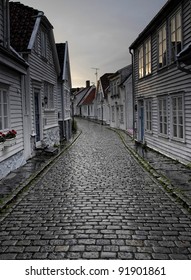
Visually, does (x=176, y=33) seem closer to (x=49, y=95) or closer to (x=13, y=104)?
(x=13, y=104)

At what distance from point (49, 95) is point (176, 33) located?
8.60m

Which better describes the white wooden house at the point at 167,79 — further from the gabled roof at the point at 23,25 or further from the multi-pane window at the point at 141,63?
the gabled roof at the point at 23,25

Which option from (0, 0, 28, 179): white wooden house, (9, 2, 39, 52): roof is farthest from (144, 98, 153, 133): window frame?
(0, 0, 28, 179): white wooden house

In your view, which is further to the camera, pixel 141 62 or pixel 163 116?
pixel 141 62

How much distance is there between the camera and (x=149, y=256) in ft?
14.1

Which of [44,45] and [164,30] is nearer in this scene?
[164,30]

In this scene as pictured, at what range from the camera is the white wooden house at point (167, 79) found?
10.8 metres

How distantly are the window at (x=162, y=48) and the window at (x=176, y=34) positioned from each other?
948mm

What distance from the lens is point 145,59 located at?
17156mm

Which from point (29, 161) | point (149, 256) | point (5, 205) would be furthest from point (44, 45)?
point (149, 256)

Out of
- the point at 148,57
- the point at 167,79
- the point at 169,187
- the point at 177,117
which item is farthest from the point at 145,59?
the point at 169,187

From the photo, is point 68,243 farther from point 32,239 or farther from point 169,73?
point 169,73

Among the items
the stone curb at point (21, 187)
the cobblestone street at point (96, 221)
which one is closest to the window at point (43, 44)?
the stone curb at point (21, 187)

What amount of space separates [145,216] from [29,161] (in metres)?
7.53
